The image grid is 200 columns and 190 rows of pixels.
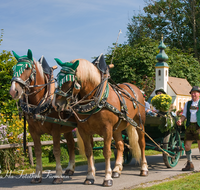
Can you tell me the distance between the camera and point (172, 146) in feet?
22.8

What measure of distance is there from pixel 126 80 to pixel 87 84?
1374 centimetres

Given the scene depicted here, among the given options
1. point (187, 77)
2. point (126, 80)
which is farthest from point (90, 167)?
point (187, 77)

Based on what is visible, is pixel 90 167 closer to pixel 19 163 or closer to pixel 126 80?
pixel 19 163

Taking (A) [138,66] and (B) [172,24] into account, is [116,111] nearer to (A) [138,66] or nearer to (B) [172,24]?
(A) [138,66]

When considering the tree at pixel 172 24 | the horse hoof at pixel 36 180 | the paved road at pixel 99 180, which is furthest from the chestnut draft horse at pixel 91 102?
the tree at pixel 172 24

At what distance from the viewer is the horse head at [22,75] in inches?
183

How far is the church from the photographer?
55.8ft

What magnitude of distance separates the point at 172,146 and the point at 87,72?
11.4ft

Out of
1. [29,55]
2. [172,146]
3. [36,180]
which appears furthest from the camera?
[172,146]

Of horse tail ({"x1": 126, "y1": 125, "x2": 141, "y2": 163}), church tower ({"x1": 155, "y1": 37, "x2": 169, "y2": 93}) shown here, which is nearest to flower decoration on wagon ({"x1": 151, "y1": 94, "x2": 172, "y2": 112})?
horse tail ({"x1": 126, "y1": 125, "x2": 141, "y2": 163})

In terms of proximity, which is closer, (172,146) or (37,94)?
(37,94)

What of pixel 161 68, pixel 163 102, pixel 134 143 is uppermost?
pixel 161 68

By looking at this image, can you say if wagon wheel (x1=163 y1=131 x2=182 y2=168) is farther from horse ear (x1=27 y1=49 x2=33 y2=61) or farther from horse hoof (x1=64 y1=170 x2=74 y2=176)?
horse ear (x1=27 y1=49 x2=33 y2=61)

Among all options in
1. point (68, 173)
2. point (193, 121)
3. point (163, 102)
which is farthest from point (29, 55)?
point (193, 121)
